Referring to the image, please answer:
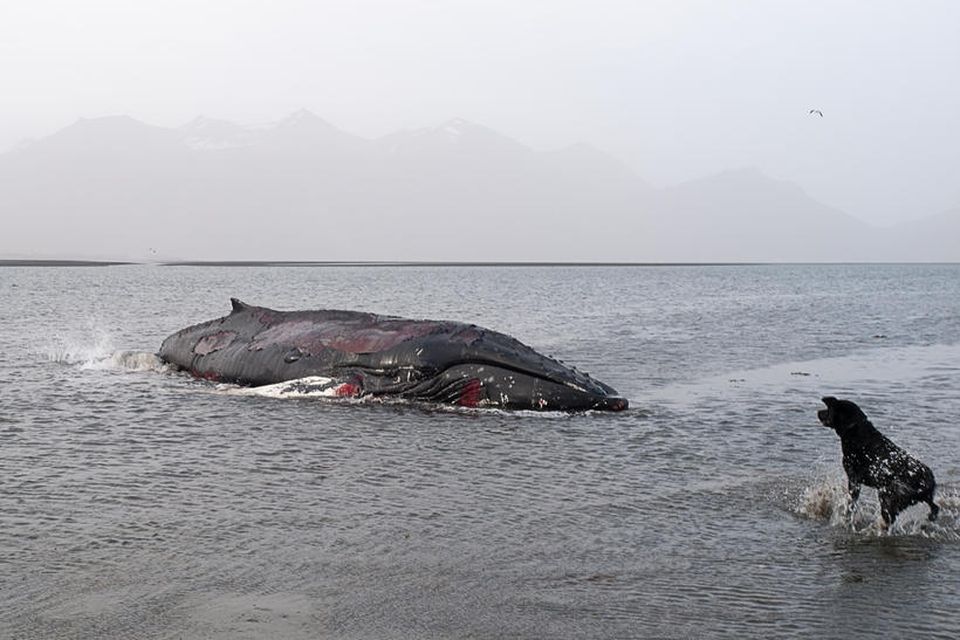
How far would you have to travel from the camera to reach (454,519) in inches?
372

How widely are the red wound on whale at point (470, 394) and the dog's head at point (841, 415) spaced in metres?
7.16

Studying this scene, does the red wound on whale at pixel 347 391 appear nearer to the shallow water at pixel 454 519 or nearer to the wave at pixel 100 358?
the shallow water at pixel 454 519

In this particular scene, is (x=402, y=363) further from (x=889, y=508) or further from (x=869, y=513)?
(x=889, y=508)

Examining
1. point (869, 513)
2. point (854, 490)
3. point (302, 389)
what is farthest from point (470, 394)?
point (854, 490)

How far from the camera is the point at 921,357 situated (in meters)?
26.2

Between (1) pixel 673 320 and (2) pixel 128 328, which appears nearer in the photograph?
(2) pixel 128 328

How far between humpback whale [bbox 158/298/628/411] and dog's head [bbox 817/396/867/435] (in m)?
6.05

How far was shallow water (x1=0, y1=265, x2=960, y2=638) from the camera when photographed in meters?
7.01

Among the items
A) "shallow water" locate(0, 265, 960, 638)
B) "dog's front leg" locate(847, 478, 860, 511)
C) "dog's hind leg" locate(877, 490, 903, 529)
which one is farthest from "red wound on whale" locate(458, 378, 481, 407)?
"dog's hind leg" locate(877, 490, 903, 529)

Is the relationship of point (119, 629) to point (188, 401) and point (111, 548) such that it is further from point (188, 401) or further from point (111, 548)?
point (188, 401)

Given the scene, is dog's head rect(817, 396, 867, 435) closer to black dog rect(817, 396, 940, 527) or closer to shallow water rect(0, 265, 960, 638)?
black dog rect(817, 396, 940, 527)

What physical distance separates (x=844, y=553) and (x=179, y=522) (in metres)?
5.93

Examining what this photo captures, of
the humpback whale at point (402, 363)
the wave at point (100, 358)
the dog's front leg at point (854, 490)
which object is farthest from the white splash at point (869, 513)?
the wave at point (100, 358)

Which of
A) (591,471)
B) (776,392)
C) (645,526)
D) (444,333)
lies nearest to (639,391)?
(776,392)
